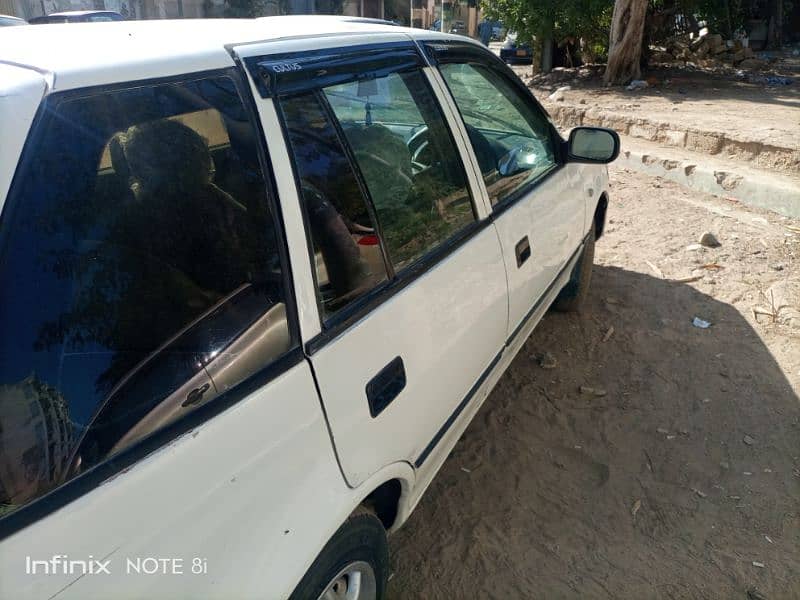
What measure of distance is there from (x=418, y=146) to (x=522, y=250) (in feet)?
2.36

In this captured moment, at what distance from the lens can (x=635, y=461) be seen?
2.98 m

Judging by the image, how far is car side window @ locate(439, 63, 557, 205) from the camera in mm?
2541

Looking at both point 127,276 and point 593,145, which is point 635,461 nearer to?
point 593,145

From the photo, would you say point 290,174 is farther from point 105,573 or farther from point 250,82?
point 105,573

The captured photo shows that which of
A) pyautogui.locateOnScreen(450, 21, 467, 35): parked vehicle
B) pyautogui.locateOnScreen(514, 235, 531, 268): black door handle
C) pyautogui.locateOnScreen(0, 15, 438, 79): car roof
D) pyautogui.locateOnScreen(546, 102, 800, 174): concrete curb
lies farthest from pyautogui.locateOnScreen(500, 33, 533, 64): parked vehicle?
pyautogui.locateOnScreen(0, 15, 438, 79): car roof

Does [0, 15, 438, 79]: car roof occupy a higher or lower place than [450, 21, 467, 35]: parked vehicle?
lower

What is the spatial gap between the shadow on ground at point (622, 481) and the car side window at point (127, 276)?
5.04 ft

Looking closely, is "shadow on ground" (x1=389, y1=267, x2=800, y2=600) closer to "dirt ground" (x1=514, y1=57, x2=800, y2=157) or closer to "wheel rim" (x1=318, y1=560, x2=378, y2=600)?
"wheel rim" (x1=318, y1=560, x2=378, y2=600)

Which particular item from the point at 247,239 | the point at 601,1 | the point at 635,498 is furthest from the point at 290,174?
the point at 601,1

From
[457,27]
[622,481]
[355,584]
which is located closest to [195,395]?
[355,584]

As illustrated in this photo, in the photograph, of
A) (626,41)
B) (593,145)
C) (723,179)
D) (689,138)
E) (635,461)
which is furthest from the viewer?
(626,41)

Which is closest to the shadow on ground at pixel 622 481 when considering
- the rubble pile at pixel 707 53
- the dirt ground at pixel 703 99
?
the dirt ground at pixel 703 99

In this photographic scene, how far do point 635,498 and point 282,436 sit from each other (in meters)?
2.07

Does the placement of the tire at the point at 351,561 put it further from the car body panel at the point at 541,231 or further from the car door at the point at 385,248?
the car body panel at the point at 541,231
